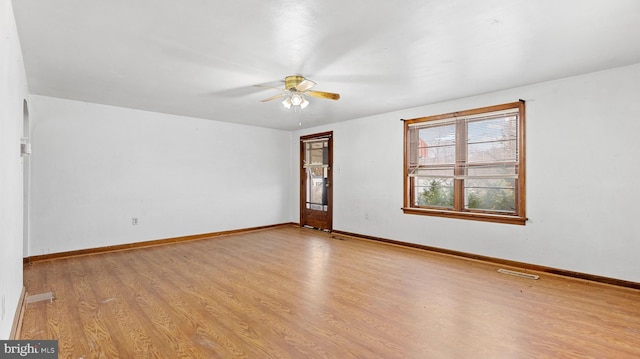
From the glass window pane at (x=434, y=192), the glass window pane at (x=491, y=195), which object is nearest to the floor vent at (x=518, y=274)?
the glass window pane at (x=491, y=195)

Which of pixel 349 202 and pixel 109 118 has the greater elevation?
pixel 109 118

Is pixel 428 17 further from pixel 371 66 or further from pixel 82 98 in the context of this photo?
pixel 82 98

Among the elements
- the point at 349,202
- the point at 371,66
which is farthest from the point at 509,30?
the point at 349,202

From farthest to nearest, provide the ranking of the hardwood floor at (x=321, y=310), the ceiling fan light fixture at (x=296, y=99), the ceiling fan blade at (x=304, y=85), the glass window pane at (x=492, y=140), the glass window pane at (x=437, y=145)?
the glass window pane at (x=437, y=145), the glass window pane at (x=492, y=140), the ceiling fan light fixture at (x=296, y=99), the ceiling fan blade at (x=304, y=85), the hardwood floor at (x=321, y=310)

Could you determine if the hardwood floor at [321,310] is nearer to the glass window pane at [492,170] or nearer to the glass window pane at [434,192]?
the glass window pane at [434,192]

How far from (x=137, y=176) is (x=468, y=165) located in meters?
5.56

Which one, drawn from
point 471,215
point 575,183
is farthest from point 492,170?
point 575,183

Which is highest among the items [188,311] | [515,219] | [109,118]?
[109,118]

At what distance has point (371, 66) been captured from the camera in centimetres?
330

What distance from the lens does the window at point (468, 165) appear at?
423 centimetres

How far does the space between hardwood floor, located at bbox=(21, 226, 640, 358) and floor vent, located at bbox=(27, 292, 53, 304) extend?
0.07 meters

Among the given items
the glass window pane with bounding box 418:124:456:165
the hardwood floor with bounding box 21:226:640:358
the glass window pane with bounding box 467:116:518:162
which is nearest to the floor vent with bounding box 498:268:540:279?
the hardwood floor with bounding box 21:226:640:358

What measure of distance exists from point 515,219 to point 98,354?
472cm

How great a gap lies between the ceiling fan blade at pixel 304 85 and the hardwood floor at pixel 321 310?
7.31 feet
